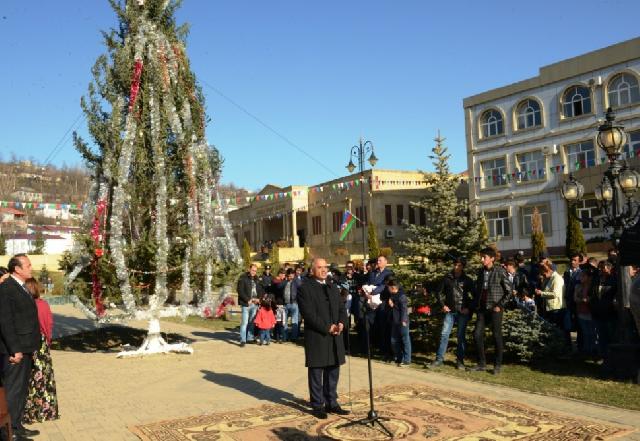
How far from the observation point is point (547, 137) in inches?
1468

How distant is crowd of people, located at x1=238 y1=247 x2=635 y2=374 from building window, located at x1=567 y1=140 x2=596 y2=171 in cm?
2456

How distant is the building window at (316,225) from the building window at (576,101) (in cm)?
2839

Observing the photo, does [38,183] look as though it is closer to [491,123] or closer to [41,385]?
[491,123]

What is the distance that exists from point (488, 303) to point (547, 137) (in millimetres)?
30840

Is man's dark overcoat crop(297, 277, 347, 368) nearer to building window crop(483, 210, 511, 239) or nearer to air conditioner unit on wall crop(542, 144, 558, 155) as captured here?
air conditioner unit on wall crop(542, 144, 558, 155)

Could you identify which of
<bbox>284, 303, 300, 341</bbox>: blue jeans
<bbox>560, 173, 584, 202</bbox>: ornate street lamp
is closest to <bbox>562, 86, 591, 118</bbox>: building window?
<bbox>560, 173, 584, 202</bbox>: ornate street lamp

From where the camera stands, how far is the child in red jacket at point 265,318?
552 inches

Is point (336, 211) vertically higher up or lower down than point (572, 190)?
higher up

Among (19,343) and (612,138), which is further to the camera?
(612,138)

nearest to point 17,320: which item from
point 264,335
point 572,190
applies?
point 264,335

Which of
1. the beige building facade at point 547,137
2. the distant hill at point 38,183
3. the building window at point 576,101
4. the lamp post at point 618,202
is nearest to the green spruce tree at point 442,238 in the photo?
the lamp post at point 618,202

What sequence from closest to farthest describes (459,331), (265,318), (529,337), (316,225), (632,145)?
1. (529,337)
2. (459,331)
3. (265,318)
4. (632,145)
5. (316,225)

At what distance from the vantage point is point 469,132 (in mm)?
42031

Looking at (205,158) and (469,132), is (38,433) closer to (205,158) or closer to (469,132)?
(205,158)
